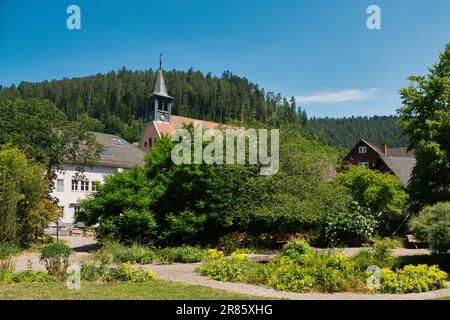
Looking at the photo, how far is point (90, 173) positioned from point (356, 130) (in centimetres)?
12889

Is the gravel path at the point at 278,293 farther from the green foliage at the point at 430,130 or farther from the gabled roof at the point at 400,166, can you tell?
the gabled roof at the point at 400,166

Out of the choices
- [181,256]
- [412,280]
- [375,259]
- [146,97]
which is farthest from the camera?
[146,97]

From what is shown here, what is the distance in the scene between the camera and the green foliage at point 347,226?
20.9 m

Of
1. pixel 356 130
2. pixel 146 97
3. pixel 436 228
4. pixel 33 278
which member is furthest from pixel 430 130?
pixel 356 130

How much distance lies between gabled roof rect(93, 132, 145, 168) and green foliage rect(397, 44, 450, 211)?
97.8 ft

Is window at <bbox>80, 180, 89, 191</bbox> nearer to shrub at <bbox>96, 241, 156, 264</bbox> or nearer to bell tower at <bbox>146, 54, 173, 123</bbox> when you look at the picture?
bell tower at <bbox>146, 54, 173, 123</bbox>

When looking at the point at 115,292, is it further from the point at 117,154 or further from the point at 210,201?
the point at 117,154

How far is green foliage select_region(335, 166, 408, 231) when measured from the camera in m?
28.6

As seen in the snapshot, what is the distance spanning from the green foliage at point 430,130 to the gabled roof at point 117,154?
97.8 feet

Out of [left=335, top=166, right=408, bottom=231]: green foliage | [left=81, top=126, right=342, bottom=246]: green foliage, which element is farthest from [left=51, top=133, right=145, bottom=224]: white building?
[left=335, top=166, right=408, bottom=231]: green foliage

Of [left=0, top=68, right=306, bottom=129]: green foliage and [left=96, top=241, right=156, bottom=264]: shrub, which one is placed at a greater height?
[left=0, top=68, right=306, bottom=129]: green foliage

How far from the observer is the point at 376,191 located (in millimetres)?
28609

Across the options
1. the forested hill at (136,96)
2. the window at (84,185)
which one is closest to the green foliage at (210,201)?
the window at (84,185)
